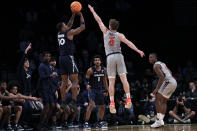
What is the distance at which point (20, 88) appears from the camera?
553 inches

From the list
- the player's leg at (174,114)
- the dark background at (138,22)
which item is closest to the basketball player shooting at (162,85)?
the player's leg at (174,114)

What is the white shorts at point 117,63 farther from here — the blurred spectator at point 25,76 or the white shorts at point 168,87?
the blurred spectator at point 25,76

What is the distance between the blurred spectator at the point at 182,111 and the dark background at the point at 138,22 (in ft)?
12.6

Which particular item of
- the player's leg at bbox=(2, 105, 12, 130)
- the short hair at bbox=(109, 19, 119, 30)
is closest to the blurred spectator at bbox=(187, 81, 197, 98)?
the short hair at bbox=(109, 19, 119, 30)

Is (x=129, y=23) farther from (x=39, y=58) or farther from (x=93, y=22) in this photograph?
(x=39, y=58)

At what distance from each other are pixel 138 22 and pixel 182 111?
6229 mm

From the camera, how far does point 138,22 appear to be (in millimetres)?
20672

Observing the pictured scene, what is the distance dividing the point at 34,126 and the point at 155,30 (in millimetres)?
9005

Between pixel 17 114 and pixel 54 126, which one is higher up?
pixel 17 114

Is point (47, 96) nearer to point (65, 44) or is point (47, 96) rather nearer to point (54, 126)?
point (54, 126)

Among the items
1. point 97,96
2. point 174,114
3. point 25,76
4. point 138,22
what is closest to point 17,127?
point 25,76

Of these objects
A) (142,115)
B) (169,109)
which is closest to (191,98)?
(169,109)

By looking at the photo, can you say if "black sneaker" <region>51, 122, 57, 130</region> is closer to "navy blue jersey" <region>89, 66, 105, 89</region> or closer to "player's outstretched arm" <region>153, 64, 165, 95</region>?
"navy blue jersey" <region>89, 66, 105, 89</region>

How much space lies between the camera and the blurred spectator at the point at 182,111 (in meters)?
15.5
